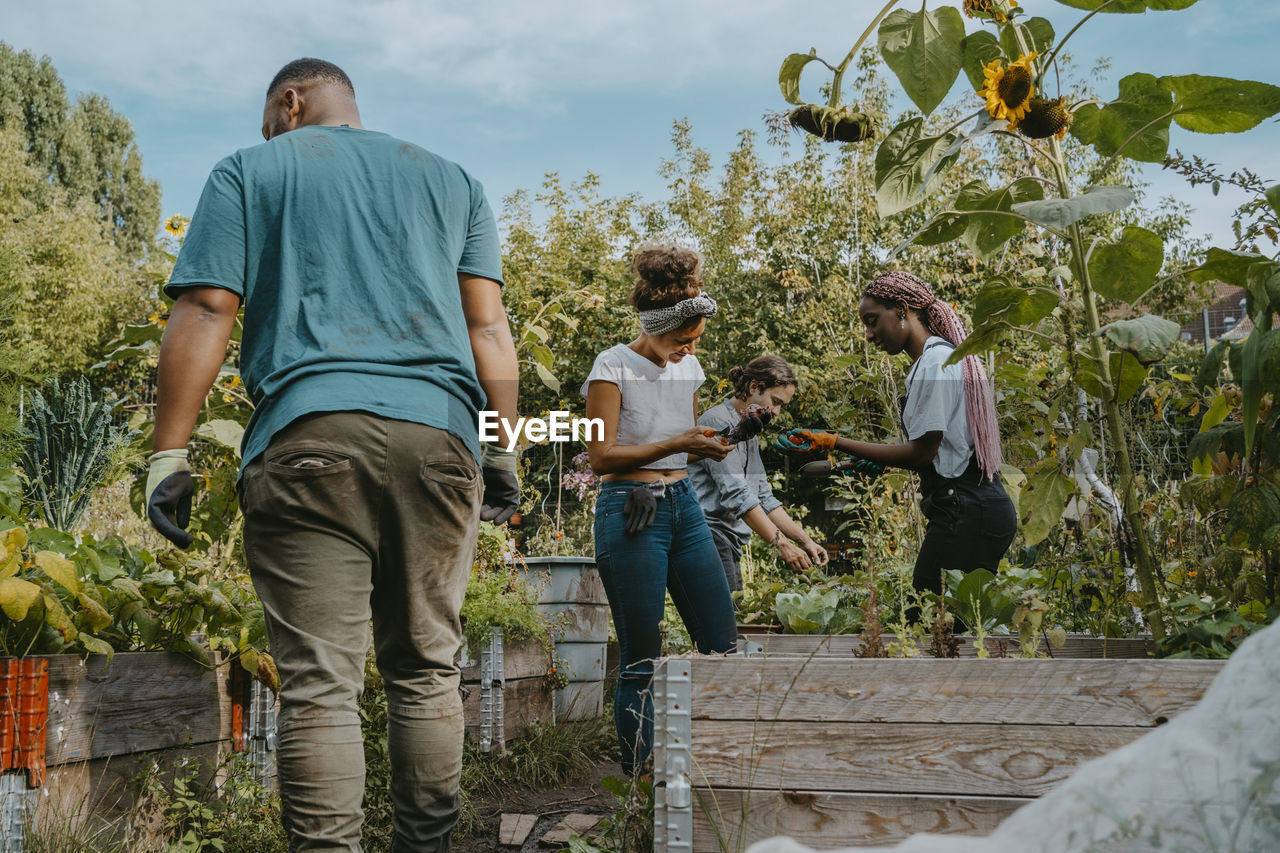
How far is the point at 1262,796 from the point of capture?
674 millimetres

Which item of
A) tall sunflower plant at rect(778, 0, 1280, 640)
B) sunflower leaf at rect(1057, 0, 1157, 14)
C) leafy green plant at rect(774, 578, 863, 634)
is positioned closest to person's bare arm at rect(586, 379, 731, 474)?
leafy green plant at rect(774, 578, 863, 634)

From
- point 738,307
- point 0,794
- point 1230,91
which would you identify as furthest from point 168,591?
point 738,307

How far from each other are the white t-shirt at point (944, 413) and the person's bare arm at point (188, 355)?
1850 millimetres

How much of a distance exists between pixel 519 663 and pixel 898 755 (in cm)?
240

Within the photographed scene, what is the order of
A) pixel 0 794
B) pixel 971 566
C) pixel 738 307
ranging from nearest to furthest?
pixel 0 794, pixel 971 566, pixel 738 307

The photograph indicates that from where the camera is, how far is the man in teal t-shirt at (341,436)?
1617 mm

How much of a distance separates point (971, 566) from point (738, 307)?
30.4 ft

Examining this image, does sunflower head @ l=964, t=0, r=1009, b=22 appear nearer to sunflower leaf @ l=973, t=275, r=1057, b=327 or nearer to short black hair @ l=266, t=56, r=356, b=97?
sunflower leaf @ l=973, t=275, r=1057, b=327

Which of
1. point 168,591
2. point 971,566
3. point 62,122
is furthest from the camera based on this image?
point 62,122

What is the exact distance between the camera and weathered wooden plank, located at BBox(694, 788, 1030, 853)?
1551 mm

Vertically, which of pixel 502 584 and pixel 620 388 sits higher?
pixel 620 388

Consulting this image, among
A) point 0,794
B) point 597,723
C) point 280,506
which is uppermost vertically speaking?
point 280,506

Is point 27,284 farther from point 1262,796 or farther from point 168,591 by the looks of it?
point 1262,796

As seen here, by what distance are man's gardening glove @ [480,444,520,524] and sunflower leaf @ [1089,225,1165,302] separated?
1.26m
